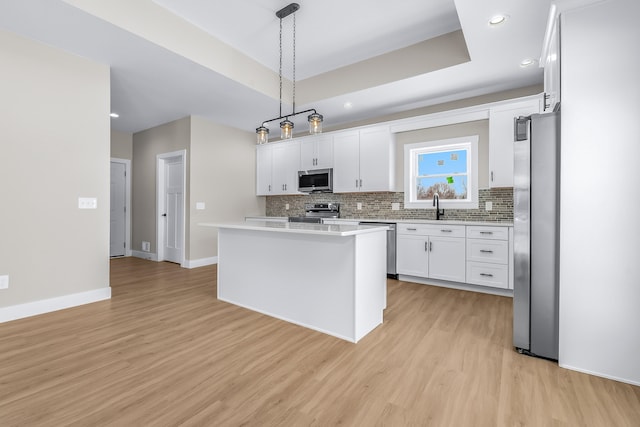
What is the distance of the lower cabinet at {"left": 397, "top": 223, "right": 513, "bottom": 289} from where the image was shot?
3549 millimetres

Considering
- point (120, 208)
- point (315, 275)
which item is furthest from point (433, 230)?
point (120, 208)

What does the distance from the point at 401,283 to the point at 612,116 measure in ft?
9.60

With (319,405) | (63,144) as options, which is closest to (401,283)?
(319,405)

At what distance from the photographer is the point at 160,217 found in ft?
18.8

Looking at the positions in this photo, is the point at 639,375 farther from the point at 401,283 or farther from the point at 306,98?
the point at 306,98

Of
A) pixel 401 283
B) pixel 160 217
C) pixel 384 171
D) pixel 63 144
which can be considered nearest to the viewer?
pixel 63 144

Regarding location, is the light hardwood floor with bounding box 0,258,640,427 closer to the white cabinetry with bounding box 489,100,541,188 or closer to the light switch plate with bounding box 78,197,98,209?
the light switch plate with bounding box 78,197,98,209

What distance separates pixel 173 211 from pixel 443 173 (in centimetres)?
490

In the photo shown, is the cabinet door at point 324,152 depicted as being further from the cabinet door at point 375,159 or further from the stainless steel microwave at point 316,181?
the cabinet door at point 375,159

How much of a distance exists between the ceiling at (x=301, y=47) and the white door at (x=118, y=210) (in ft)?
6.27

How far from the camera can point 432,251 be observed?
13.1 ft

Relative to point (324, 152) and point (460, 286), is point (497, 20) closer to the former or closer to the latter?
point (460, 286)

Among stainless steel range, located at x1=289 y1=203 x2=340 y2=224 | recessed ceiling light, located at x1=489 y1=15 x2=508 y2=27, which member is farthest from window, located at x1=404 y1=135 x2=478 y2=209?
recessed ceiling light, located at x1=489 y1=15 x2=508 y2=27

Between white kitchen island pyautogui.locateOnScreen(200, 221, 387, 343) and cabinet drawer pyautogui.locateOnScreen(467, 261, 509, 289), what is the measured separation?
1599 millimetres
